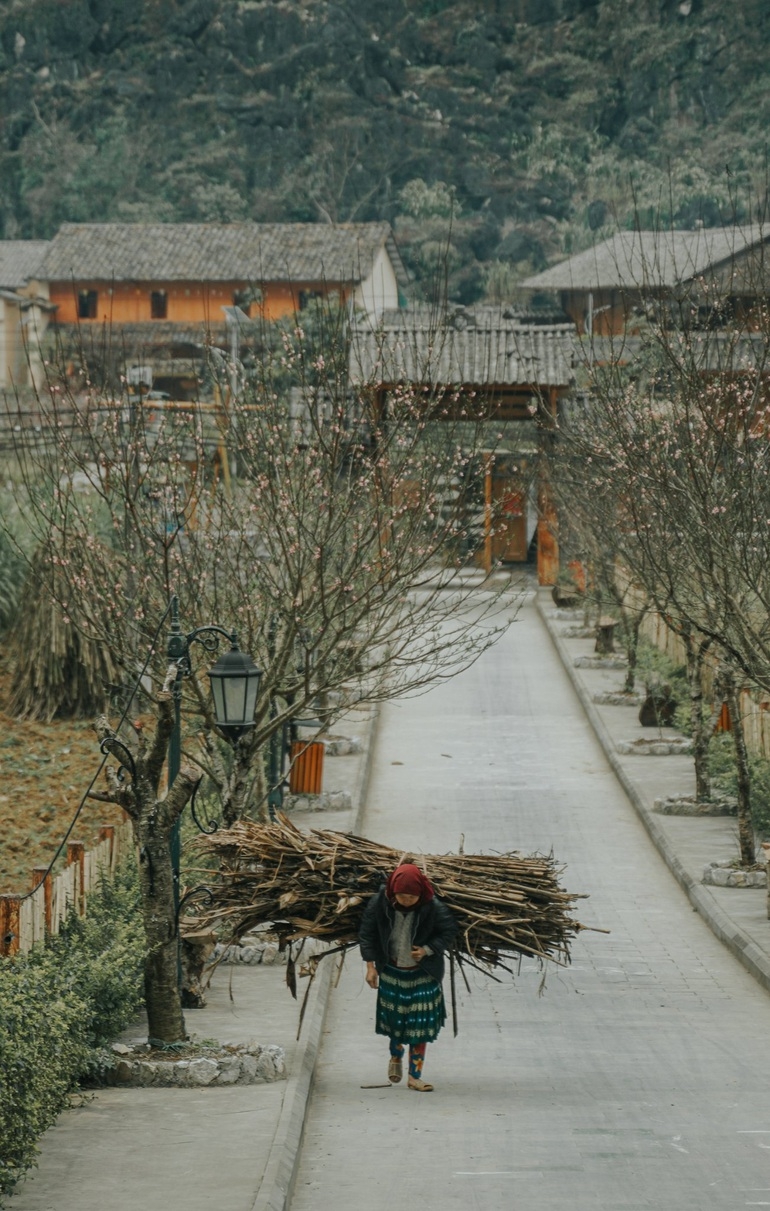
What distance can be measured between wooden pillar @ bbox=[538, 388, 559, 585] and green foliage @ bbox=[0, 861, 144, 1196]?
795 inches

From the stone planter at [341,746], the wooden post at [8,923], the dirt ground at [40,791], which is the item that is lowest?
the stone planter at [341,746]

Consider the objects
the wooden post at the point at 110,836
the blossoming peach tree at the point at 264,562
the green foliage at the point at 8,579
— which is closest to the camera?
the wooden post at the point at 110,836

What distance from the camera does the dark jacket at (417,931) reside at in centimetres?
1002

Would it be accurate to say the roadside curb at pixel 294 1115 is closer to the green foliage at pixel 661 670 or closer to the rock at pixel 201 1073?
the rock at pixel 201 1073

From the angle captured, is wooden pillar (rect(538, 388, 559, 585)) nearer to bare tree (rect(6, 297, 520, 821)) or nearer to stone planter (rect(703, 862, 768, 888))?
stone planter (rect(703, 862, 768, 888))

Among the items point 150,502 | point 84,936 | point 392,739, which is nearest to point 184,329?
point 392,739

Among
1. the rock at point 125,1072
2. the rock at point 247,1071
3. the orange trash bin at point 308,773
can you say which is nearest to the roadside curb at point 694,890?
the orange trash bin at point 308,773

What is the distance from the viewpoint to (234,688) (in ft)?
37.7

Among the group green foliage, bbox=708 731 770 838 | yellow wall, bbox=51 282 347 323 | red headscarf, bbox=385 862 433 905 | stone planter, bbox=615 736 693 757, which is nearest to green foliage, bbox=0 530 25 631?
stone planter, bbox=615 736 693 757

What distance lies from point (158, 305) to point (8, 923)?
212 feet

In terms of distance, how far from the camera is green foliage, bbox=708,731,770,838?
19.3 metres

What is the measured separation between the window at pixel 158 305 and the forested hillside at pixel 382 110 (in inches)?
529

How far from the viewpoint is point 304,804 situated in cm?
2083

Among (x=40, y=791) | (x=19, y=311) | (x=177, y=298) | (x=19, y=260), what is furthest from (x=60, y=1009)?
(x=19, y=260)
